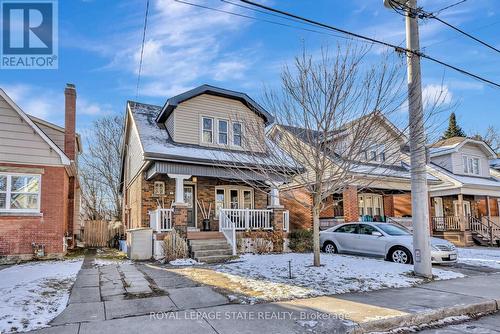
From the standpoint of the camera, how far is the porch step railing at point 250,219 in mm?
14773

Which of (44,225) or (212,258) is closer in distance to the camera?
(212,258)

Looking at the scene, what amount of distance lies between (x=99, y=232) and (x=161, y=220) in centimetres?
943

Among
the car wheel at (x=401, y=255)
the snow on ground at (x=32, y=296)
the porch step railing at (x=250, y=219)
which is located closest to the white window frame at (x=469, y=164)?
the car wheel at (x=401, y=255)

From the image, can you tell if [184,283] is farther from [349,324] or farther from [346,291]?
[349,324]

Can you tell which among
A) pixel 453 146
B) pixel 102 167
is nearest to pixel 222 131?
pixel 453 146

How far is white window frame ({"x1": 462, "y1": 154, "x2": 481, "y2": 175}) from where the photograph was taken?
25.6m

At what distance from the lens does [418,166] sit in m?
9.30

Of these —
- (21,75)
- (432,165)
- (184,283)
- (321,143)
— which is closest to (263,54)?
(321,143)

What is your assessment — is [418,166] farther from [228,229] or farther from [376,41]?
[228,229]

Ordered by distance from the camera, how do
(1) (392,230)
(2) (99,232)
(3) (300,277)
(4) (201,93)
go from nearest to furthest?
(3) (300,277) < (1) (392,230) < (4) (201,93) < (2) (99,232)

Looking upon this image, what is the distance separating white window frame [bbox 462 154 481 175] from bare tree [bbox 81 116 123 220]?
88.3 ft

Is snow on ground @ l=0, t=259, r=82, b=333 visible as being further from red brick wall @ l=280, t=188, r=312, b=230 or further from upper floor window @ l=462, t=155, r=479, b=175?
upper floor window @ l=462, t=155, r=479, b=175

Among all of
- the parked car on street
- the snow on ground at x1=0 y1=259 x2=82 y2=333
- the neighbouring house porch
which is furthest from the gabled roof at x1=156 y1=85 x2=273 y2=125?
the neighbouring house porch

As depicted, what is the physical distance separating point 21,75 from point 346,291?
12.3 m
